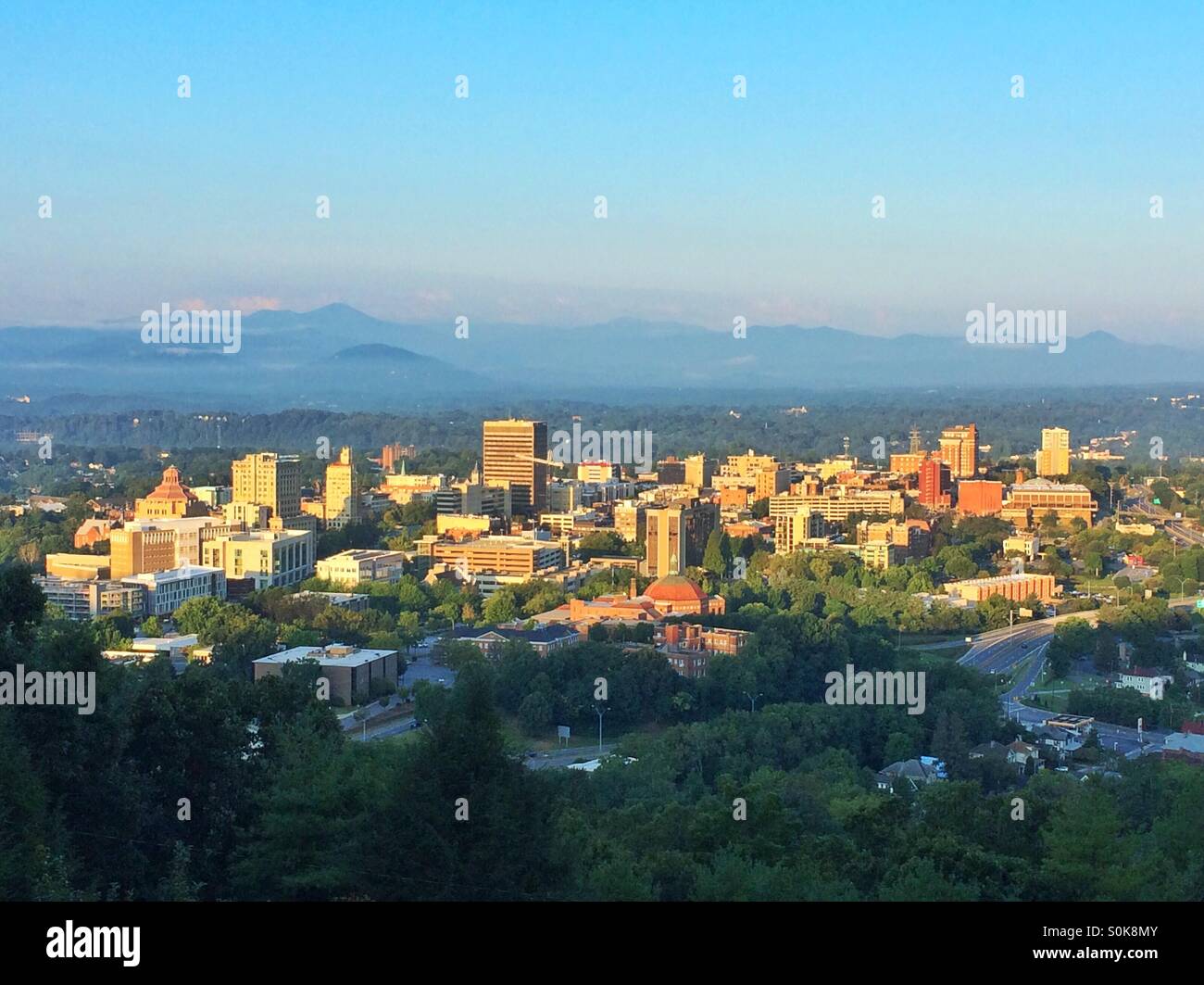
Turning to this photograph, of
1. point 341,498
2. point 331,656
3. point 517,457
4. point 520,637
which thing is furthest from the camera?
point 517,457

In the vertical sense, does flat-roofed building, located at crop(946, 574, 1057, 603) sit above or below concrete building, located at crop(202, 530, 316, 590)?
below

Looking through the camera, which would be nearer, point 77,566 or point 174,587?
point 174,587

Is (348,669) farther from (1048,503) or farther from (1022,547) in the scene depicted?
(1048,503)

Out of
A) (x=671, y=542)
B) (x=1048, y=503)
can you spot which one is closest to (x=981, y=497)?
(x=1048, y=503)

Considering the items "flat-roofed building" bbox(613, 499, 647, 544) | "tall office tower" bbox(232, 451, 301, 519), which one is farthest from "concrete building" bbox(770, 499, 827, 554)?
"tall office tower" bbox(232, 451, 301, 519)

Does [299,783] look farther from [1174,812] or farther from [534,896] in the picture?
[1174,812]

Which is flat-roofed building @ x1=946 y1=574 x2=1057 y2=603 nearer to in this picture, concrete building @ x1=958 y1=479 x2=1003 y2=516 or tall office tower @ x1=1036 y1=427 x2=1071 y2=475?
concrete building @ x1=958 y1=479 x2=1003 y2=516

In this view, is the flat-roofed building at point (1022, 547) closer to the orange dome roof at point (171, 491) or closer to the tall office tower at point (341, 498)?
the tall office tower at point (341, 498)

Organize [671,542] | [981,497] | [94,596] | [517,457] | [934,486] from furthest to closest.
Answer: [517,457] < [934,486] < [981,497] < [671,542] < [94,596]
